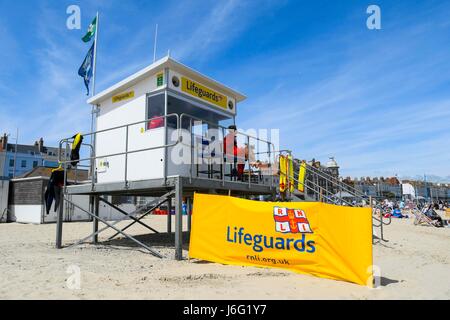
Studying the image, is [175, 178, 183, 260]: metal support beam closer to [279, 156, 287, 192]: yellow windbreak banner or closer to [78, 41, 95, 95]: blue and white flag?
[279, 156, 287, 192]: yellow windbreak banner

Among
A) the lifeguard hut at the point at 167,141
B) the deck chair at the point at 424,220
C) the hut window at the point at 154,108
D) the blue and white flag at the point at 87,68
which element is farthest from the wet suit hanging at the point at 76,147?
the deck chair at the point at 424,220

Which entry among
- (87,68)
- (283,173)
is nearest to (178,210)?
(283,173)

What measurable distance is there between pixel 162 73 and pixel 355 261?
6103 millimetres

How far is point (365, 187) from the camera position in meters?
95.2

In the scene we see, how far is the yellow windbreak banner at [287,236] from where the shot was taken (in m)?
5.88

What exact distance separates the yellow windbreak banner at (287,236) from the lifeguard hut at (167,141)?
729 millimetres

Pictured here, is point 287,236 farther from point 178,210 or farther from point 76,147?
point 76,147

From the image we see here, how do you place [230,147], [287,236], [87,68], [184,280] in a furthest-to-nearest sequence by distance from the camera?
[87,68] < [230,147] < [287,236] < [184,280]

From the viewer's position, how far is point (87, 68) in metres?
12.9

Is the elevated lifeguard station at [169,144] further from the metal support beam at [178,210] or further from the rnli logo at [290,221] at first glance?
the rnli logo at [290,221]

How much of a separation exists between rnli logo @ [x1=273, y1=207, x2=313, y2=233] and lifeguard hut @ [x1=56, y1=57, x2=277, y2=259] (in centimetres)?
221

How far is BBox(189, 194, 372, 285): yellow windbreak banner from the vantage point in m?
5.88

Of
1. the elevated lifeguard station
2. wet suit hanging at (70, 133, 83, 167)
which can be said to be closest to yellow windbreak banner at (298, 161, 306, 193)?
the elevated lifeguard station

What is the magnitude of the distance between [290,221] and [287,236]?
0.29 metres
